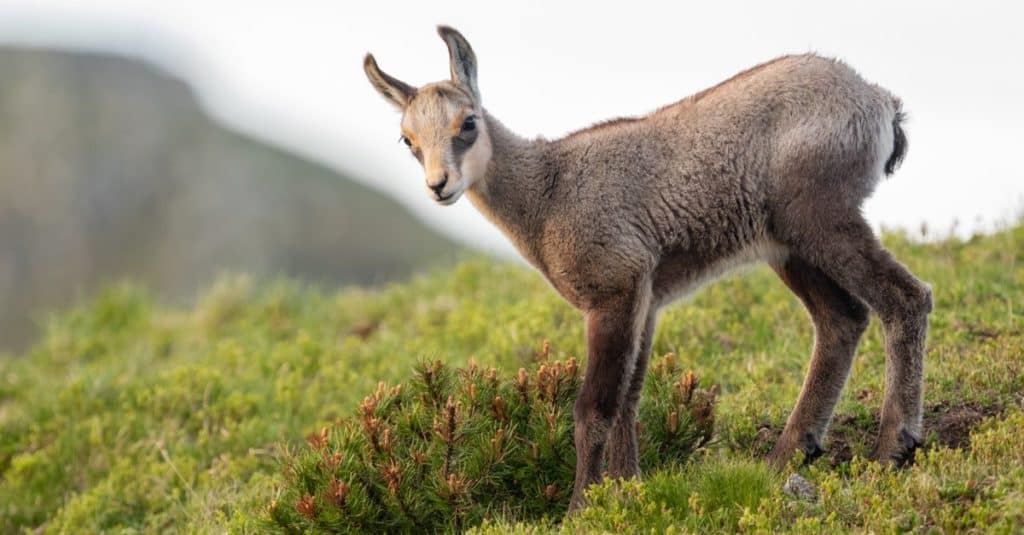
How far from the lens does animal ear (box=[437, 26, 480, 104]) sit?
23.7 feet

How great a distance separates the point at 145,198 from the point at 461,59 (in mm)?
58832

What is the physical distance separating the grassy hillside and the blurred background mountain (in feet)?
133

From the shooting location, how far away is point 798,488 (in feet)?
20.5

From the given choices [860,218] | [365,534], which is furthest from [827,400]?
[365,534]

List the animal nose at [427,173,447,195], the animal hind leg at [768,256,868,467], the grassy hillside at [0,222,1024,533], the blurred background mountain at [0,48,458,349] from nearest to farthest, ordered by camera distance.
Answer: the grassy hillside at [0,222,1024,533]
the animal nose at [427,173,447,195]
the animal hind leg at [768,256,868,467]
the blurred background mountain at [0,48,458,349]

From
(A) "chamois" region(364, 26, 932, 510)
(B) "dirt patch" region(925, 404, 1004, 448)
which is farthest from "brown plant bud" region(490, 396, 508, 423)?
(B) "dirt patch" region(925, 404, 1004, 448)

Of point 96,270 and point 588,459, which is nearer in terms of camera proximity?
point 588,459

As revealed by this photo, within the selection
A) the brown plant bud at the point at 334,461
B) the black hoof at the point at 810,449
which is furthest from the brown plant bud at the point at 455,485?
the black hoof at the point at 810,449

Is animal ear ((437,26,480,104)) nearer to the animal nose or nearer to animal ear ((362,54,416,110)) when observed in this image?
animal ear ((362,54,416,110))

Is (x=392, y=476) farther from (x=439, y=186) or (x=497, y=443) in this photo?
(x=439, y=186)

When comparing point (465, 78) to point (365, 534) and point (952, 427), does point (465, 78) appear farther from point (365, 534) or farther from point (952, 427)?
point (952, 427)

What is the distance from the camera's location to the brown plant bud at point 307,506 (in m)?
6.39

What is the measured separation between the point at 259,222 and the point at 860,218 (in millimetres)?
54405

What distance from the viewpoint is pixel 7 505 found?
976 centimetres
